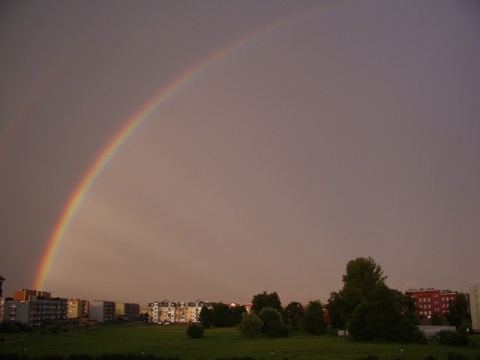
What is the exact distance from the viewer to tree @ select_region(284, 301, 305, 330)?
97.7 metres

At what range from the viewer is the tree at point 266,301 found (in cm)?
9700

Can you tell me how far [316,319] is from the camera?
74375 millimetres

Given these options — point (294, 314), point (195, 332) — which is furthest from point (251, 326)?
point (294, 314)

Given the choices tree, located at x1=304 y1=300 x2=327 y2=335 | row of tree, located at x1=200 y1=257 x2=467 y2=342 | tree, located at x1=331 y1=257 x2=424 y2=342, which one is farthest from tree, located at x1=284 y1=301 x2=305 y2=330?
tree, located at x1=331 y1=257 x2=424 y2=342

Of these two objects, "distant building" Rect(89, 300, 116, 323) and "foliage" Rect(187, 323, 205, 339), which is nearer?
"foliage" Rect(187, 323, 205, 339)

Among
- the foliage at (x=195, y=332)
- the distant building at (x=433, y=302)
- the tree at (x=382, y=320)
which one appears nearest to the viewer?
the tree at (x=382, y=320)

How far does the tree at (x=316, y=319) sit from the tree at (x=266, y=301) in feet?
72.6

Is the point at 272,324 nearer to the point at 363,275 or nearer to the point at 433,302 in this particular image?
the point at 363,275

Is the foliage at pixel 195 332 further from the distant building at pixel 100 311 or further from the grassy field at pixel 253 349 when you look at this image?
the distant building at pixel 100 311

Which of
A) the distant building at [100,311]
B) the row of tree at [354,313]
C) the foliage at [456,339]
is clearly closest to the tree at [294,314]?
the row of tree at [354,313]

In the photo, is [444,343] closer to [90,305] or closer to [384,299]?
[384,299]

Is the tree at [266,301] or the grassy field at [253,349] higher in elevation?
the tree at [266,301]

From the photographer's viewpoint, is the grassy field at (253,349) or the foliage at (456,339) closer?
the grassy field at (253,349)

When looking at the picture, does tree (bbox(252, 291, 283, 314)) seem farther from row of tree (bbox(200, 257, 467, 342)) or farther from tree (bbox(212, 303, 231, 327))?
tree (bbox(212, 303, 231, 327))
